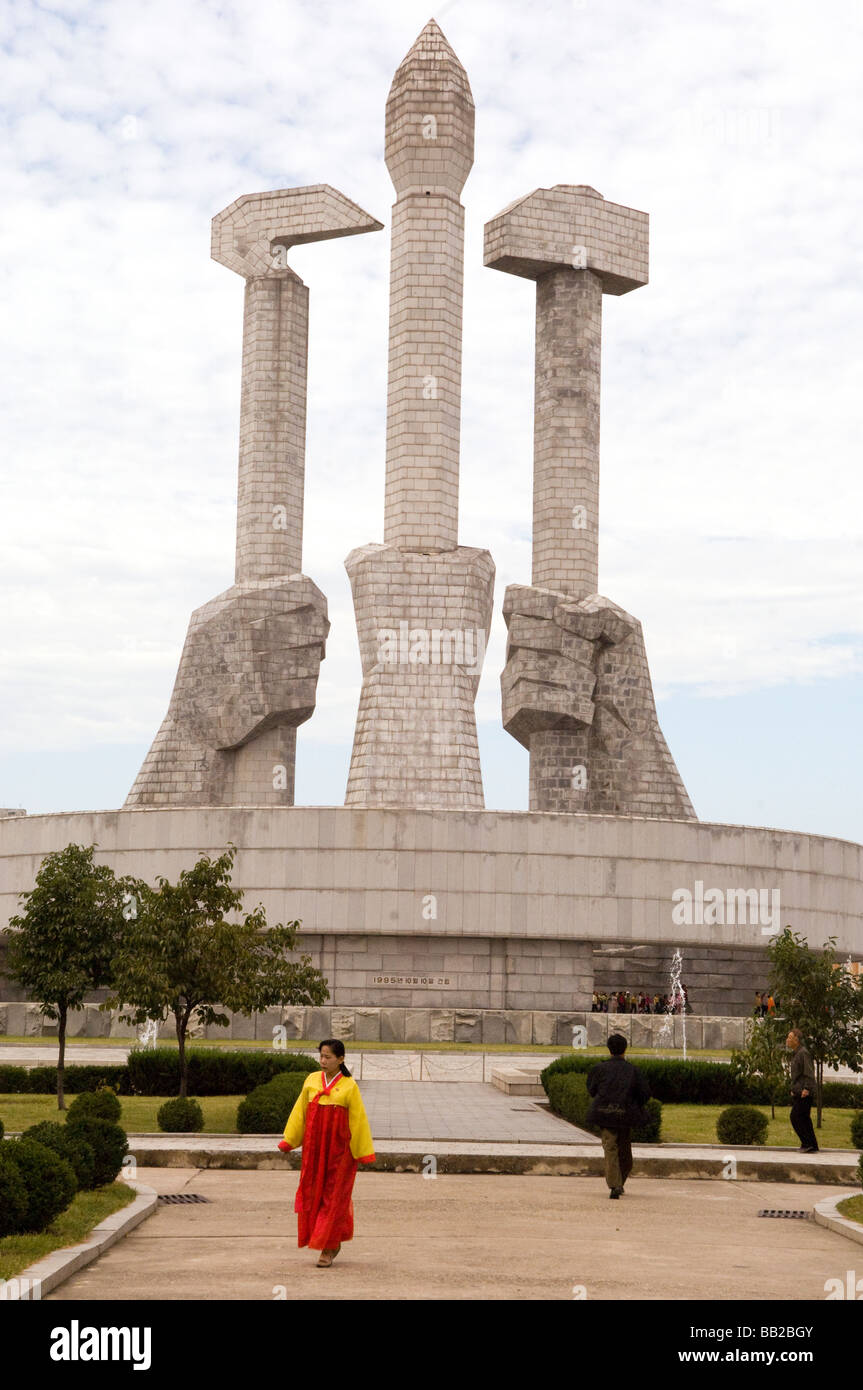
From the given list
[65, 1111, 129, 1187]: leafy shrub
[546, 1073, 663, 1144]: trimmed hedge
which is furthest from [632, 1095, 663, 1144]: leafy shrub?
[65, 1111, 129, 1187]: leafy shrub

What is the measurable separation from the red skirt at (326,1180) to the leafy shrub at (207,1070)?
13.9m

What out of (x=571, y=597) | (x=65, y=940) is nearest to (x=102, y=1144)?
(x=65, y=940)

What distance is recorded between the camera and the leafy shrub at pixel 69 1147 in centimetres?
1345

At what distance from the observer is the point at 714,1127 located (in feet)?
77.4

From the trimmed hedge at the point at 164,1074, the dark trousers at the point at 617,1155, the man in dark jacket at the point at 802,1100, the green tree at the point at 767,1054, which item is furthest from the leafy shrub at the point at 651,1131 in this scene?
the trimmed hedge at the point at 164,1074

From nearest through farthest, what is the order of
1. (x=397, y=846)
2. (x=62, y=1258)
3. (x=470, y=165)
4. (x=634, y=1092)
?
(x=62, y=1258)
(x=634, y=1092)
(x=397, y=846)
(x=470, y=165)

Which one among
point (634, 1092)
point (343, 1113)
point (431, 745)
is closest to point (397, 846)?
point (431, 745)

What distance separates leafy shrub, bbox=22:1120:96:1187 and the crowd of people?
32530 mm

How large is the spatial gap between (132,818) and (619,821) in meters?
14.0

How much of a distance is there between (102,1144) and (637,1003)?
108 ft

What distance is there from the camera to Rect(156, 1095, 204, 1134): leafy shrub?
20.5m

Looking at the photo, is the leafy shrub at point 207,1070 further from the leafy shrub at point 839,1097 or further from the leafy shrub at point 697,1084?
the leafy shrub at point 839,1097
